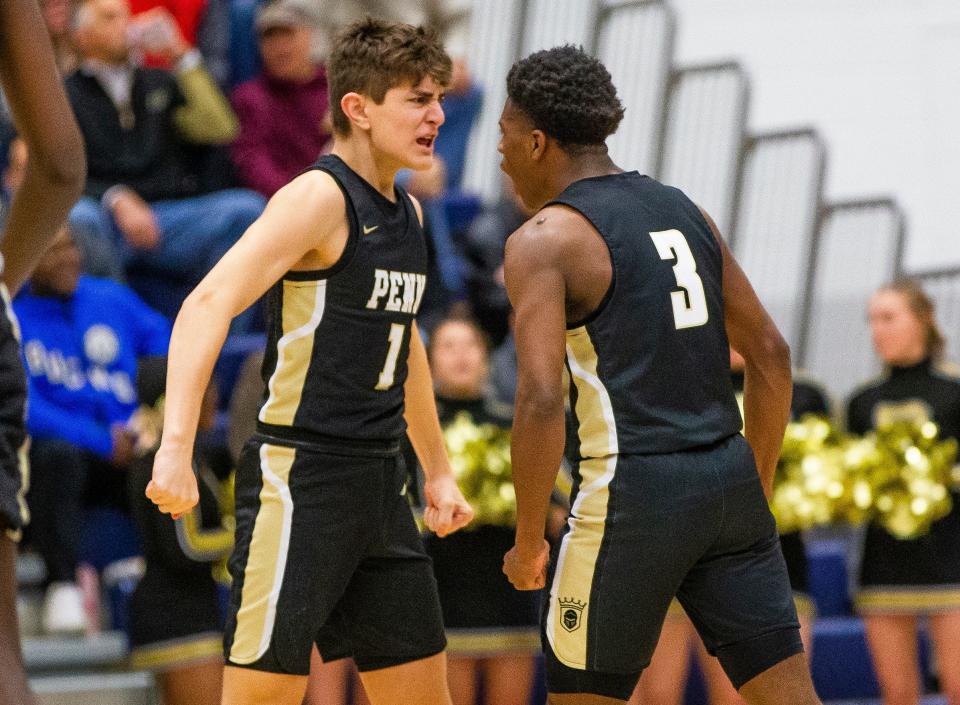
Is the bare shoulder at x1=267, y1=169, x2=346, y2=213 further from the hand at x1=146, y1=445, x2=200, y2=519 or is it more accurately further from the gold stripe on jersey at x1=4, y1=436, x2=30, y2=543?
the gold stripe on jersey at x1=4, y1=436, x2=30, y2=543

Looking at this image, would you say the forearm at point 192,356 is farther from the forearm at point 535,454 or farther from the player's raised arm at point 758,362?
the player's raised arm at point 758,362

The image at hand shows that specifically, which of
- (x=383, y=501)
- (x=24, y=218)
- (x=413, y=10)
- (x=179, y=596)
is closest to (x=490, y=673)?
(x=179, y=596)

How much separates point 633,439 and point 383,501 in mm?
657

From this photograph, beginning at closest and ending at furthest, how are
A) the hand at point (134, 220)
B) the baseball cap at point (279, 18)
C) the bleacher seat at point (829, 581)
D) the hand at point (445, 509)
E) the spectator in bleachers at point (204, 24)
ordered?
1. the hand at point (445, 509)
2. the hand at point (134, 220)
3. the bleacher seat at point (829, 581)
4. the baseball cap at point (279, 18)
5. the spectator in bleachers at point (204, 24)

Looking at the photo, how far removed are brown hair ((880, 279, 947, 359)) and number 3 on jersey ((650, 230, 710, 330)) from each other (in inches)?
120

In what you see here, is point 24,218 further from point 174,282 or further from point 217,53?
point 217,53

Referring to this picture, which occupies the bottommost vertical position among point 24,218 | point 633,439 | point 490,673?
point 490,673

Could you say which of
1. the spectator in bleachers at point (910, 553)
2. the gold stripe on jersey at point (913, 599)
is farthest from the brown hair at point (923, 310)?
the gold stripe on jersey at point (913, 599)

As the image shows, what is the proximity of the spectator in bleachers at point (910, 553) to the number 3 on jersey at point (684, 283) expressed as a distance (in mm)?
3042

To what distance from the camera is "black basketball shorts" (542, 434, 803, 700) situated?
3215 millimetres

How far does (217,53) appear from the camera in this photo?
830 centimetres

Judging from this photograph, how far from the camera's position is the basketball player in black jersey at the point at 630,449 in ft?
10.6

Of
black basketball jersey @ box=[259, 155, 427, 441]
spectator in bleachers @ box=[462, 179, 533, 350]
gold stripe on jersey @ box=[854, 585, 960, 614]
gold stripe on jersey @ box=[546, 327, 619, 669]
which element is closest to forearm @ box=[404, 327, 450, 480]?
black basketball jersey @ box=[259, 155, 427, 441]

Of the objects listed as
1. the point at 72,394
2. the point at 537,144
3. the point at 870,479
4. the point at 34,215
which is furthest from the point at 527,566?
the point at 72,394
